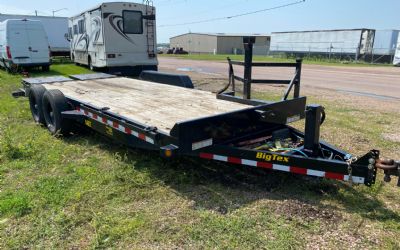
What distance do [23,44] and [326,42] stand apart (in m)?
35.1

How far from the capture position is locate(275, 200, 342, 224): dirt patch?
3385mm

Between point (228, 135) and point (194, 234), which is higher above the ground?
point (228, 135)

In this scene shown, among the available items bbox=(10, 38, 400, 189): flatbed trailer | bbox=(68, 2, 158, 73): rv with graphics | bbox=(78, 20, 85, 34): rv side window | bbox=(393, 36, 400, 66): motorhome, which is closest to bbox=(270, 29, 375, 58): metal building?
bbox=(393, 36, 400, 66): motorhome

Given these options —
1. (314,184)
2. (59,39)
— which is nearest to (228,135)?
(314,184)

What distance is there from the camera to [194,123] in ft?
11.6

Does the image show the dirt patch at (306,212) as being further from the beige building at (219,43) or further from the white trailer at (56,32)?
the beige building at (219,43)

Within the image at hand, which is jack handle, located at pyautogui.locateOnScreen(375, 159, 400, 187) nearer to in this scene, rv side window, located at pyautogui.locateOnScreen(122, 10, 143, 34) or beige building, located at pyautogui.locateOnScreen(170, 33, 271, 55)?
rv side window, located at pyautogui.locateOnScreen(122, 10, 143, 34)

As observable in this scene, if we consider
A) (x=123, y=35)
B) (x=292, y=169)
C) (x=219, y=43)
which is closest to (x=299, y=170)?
(x=292, y=169)

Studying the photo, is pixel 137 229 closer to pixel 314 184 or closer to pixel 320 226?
pixel 320 226

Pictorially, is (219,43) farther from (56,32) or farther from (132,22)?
(132,22)

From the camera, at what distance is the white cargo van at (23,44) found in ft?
54.3

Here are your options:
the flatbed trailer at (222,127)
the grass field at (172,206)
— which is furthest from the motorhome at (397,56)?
the grass field at (172,206)

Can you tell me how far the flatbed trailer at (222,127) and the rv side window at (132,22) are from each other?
899cm

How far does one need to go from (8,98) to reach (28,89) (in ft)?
12.7
